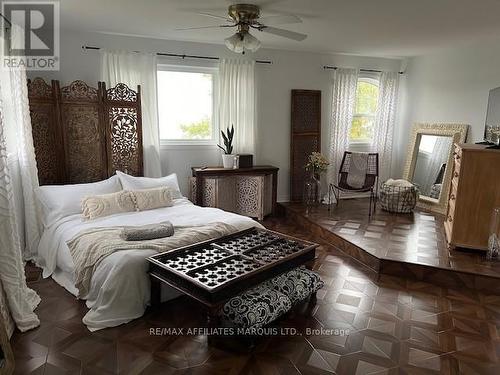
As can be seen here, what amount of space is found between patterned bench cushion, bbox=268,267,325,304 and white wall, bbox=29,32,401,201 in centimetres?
272

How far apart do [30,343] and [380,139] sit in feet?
18.2

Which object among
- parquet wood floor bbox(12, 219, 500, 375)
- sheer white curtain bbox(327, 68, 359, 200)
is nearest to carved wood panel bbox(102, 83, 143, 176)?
parquet wood floor bbox(12, 219, 500, 375)

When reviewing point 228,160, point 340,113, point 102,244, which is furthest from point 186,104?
point 102,244

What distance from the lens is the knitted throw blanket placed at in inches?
106

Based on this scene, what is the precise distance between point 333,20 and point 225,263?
2.59 meters

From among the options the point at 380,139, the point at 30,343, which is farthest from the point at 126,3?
the point at 380,139

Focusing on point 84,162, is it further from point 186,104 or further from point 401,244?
point 401,244

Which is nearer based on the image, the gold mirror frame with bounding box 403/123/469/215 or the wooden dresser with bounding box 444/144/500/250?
the wooden dresser with bounding box 444/144/500/250

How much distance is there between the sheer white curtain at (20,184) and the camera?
2408mm

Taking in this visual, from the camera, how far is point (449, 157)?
5.07 metres

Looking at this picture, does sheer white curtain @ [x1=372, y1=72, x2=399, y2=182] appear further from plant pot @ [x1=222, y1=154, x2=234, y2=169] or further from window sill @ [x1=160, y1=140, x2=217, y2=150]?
window sill @ [x1=160, y1=140, x2=217, y2=150]

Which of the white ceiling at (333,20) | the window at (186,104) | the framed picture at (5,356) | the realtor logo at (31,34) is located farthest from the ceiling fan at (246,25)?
the framed picture at (5,356)

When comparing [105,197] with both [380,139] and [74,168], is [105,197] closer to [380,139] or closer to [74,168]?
[74,168]

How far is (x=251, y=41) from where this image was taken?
2844 mm
